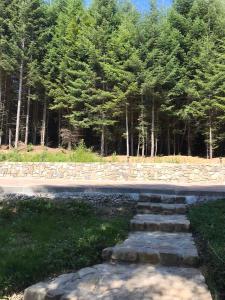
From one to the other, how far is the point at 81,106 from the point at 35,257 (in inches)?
874

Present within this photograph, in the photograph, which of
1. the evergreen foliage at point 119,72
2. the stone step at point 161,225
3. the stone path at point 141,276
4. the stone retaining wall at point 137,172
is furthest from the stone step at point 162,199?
the evergreen foliage at point 119,72

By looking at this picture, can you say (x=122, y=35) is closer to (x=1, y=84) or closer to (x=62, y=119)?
(x=62, y=119)

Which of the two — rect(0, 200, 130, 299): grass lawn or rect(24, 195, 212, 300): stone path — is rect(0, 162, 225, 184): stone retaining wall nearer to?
rect(0, 200, 130, 299): grass lawn

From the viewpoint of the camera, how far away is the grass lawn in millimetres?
4988

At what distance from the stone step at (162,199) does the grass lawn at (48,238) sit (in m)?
1.07

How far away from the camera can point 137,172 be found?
600 inches

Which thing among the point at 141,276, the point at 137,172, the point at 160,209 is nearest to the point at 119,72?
the point at 137,172

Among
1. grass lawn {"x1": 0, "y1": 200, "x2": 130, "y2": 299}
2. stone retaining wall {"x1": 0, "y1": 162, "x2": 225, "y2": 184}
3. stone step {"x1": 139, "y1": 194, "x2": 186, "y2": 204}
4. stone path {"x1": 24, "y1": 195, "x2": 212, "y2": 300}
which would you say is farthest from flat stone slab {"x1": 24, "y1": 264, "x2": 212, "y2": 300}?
stone retaining wall {"x1": 0, "y1": 162, "x2": 225, "y2": 184}

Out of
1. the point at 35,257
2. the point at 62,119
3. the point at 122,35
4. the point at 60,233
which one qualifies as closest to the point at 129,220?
the point at 60,233

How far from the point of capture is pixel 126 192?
10141mm

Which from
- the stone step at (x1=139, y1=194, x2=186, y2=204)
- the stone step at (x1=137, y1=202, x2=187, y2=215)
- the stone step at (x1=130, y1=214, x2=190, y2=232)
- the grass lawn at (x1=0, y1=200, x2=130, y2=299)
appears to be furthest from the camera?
the stone step at (x1=139, y1=194, x2=186, y2=204)

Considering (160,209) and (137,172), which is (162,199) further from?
(137,172)

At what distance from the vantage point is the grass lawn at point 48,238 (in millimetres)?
4988

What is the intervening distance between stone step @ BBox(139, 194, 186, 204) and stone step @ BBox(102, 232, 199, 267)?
346 cm
